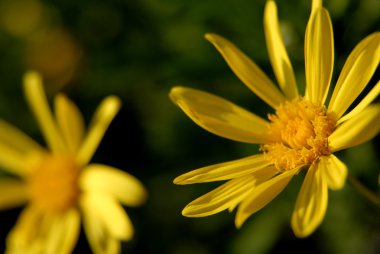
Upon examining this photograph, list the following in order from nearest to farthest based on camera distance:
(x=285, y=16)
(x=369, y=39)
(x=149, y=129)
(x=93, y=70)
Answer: (x=369, y=39) < (x=285, y=16) < (x=149, y=129) < (x=93, y=70)

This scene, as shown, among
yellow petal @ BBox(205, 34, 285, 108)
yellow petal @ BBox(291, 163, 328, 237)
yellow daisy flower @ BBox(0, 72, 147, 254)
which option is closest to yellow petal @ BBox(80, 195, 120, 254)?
yellow daisy flower @ BBox(0, 72, 147, 254)

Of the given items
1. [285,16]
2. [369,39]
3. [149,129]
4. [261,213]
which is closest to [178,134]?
[149,129]

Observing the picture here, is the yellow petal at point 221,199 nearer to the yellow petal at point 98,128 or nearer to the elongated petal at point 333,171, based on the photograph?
the elongated petal at point 333,171

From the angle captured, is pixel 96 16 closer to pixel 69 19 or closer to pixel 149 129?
pixel 69 19

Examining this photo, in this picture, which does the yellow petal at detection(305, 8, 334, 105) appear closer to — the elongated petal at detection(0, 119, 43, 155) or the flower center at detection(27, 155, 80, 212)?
the flower center at detection(27, 155, 80, 212)

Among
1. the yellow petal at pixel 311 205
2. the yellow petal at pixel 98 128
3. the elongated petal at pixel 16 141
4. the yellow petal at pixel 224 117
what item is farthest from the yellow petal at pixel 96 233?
the yellow petal at pixel 311 205

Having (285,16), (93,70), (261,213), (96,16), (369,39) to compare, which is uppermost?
(96,16)
